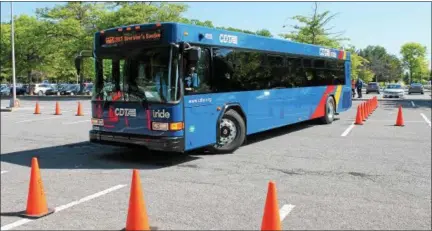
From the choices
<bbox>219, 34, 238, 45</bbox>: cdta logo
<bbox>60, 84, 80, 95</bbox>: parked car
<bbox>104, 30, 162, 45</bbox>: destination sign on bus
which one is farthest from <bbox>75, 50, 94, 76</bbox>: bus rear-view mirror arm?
<bbox>60, 84, 80, 95</bbox>: parked car

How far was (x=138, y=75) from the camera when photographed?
325 inches

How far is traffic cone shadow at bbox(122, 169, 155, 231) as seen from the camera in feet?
14.1

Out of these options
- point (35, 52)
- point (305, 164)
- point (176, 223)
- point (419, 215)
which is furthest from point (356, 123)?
point (35, 52)

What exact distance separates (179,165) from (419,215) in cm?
445

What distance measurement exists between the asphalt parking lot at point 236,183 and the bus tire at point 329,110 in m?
3.33

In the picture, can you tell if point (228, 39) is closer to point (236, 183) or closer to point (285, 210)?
point (236, 183)

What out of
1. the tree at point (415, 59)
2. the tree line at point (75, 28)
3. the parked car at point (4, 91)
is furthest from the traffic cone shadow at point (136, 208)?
the tree at point (415, 59)

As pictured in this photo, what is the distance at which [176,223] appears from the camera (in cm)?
485

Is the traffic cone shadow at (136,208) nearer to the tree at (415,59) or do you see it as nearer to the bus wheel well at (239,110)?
the bus wheel well at (239,110)

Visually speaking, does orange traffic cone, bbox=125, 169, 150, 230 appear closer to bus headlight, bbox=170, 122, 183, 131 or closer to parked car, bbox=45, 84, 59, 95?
bus headlight, bbox=170, 122, 183, 131

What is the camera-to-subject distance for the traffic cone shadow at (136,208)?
4301 mm

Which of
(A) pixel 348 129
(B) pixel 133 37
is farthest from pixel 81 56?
(A) pixel 348 129

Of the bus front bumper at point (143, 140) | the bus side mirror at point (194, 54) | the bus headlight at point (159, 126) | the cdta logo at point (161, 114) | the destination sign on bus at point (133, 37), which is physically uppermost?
the destination sign on bus at point (133, 37)

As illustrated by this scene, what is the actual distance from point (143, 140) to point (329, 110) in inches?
362
